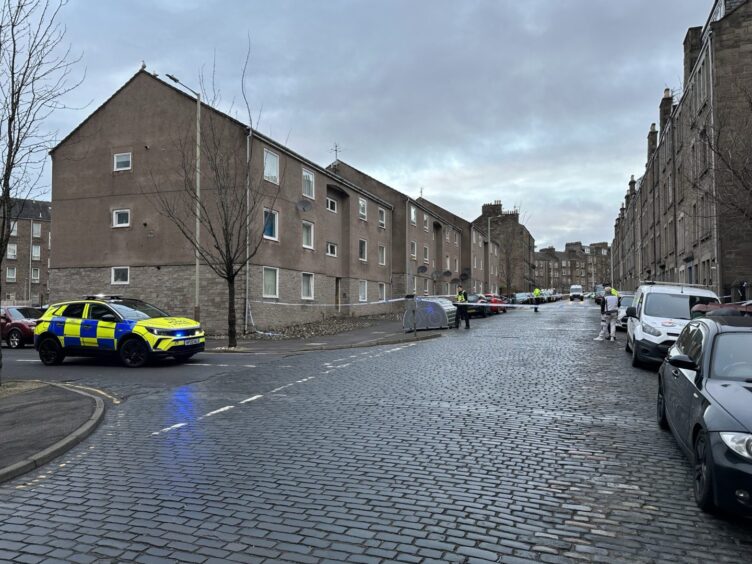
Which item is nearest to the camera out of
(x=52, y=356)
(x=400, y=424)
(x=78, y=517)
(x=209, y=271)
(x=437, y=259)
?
(x=78, y=517)

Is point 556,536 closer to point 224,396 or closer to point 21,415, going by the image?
point 224,396

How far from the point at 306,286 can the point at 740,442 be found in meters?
24.9

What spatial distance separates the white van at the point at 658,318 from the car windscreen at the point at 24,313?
67.1 ft

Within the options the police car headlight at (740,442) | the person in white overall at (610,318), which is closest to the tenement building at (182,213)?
the person in white overall at (610,318)

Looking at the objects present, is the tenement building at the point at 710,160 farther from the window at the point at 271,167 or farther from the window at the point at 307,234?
the window at the point at 307,234

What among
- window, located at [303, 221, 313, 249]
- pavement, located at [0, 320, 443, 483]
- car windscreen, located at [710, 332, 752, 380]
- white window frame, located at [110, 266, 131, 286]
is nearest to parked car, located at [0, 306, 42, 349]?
white window frame, located at [110, 266, 131, 286]

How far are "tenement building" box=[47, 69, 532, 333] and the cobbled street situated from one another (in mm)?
13508

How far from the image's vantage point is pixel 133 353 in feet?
44.7

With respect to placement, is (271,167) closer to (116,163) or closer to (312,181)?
(312,181)

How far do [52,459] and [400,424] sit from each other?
12.9 ft

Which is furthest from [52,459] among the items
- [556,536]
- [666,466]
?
[666,466]

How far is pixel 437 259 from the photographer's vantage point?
52.9 meters

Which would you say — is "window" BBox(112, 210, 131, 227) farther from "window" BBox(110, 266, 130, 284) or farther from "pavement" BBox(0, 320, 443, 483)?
"pavement" BBox(0, 320, 443, 483)

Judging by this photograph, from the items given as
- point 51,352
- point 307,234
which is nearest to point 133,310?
point 51,352
